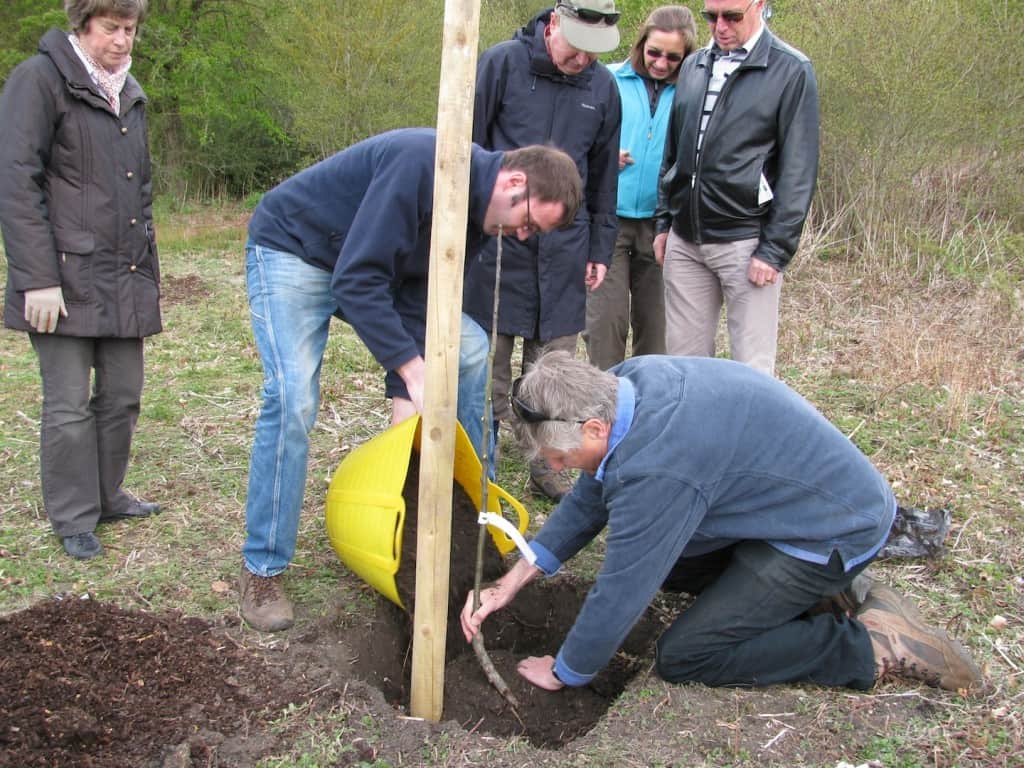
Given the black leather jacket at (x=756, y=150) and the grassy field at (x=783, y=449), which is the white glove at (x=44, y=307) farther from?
the black leather jacket at (x=756, y=150)

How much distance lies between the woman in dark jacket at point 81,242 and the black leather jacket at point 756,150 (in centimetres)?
243

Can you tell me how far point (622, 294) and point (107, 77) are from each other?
2.72 meters

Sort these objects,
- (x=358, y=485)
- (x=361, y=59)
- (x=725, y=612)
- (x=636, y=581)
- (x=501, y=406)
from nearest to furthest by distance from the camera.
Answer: (x=636, y=581) → (x=725, y=612) → (x=358, y=485) → (x=501, y=406) → (x=361, y=59)

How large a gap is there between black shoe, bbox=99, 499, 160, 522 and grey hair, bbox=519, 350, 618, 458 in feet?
7.29

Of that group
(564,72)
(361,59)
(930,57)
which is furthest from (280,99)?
(564,72)

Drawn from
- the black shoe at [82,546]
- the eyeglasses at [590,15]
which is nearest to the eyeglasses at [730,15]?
→ the eyeglasses at [590,15]

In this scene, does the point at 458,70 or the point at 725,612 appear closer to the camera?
the point at 458,70

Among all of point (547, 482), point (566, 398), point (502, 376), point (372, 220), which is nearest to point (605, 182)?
point (502, 376)

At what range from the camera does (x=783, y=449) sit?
267 cm

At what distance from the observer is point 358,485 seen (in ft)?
10.4

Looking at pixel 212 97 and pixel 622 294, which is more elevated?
pixel 622 294

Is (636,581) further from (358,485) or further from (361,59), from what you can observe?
(361,59)

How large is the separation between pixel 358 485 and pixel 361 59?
37.7ft

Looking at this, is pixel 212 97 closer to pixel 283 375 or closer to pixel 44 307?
pixel 44 307
